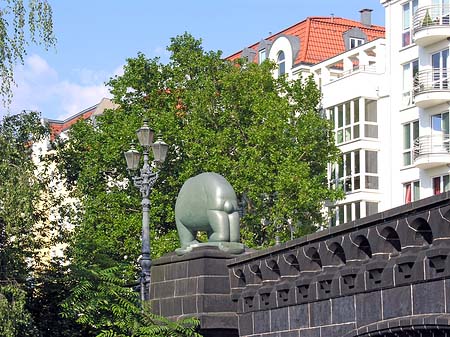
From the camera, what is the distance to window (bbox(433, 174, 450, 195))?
167 feet

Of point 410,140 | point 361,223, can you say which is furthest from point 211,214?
point 410,140

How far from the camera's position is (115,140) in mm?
52938

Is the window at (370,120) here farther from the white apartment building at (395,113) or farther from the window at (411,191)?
the window at (411,191)

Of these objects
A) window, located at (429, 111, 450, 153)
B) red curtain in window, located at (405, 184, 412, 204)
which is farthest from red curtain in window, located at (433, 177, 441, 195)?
red curtain in window, located at (405, 184, 412, 204)

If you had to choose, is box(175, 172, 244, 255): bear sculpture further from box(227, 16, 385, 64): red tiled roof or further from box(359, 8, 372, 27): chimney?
box(359, 8, 372, 27): chimney

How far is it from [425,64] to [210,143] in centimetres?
873

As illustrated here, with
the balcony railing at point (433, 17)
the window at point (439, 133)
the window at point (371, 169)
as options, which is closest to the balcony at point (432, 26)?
the balcony railing at point (433, 17)

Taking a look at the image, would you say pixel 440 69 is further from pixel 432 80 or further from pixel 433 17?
pixel 433 17

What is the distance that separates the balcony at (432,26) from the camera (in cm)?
5094

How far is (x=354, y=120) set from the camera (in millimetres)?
57469

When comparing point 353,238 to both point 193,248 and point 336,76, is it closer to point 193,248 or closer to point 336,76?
point 193,248

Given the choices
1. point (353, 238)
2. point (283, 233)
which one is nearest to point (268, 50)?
point (283, 233)

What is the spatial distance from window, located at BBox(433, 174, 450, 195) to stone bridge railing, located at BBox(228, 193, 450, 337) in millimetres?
30517

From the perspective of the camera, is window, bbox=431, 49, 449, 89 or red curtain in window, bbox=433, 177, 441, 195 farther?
red curtain in window, bbox=433, 177, 441, 195
